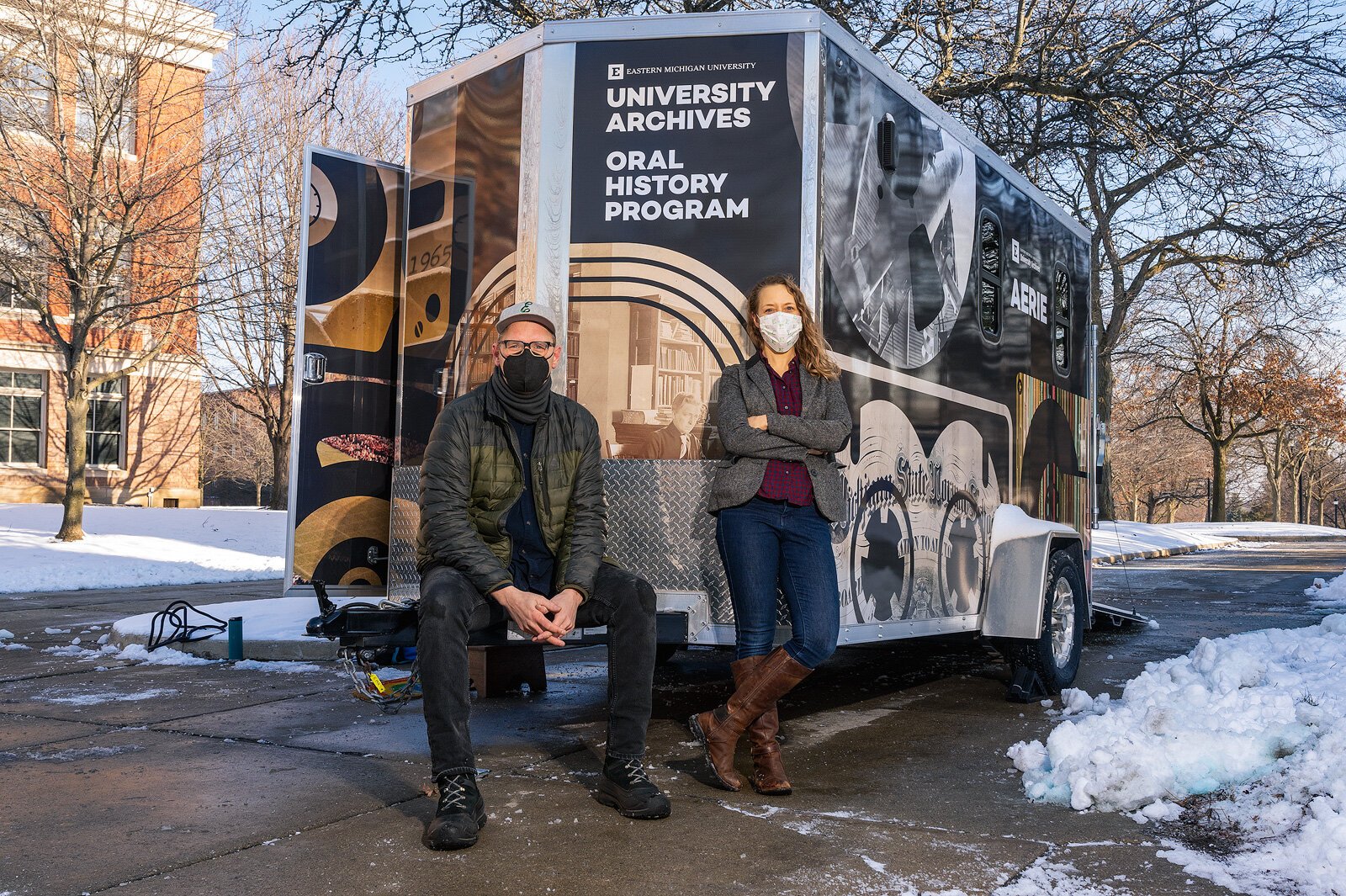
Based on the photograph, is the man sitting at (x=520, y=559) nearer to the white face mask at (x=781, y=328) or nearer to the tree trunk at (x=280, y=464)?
the white face mask at (x=781, y=328)

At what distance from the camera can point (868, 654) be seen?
29.1ft

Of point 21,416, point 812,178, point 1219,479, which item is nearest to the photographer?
point 812,178

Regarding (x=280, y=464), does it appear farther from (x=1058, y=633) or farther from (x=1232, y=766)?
(x=1232, y=766)

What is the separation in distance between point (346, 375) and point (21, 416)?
2693 cm

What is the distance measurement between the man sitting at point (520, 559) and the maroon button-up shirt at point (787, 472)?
65 cm

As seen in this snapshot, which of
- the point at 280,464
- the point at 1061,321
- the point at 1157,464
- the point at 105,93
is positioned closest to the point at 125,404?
the point at 280,464

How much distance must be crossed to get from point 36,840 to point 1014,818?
324 cm

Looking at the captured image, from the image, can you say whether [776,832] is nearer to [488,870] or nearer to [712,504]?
[488,870]

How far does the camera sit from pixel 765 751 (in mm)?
4555

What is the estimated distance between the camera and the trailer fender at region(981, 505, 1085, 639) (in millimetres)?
6430

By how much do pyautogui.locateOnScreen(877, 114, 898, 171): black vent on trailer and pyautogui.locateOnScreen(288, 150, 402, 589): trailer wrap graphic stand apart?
2.57 m

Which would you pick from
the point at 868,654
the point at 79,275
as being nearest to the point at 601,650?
the point at 868,654

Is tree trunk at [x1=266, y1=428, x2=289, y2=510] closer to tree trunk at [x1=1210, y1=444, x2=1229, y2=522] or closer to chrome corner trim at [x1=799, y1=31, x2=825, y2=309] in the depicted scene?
chrome corner trim at [x1=799, y1=31, x2=825, y2=309]

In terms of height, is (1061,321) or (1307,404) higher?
(1307,404)
